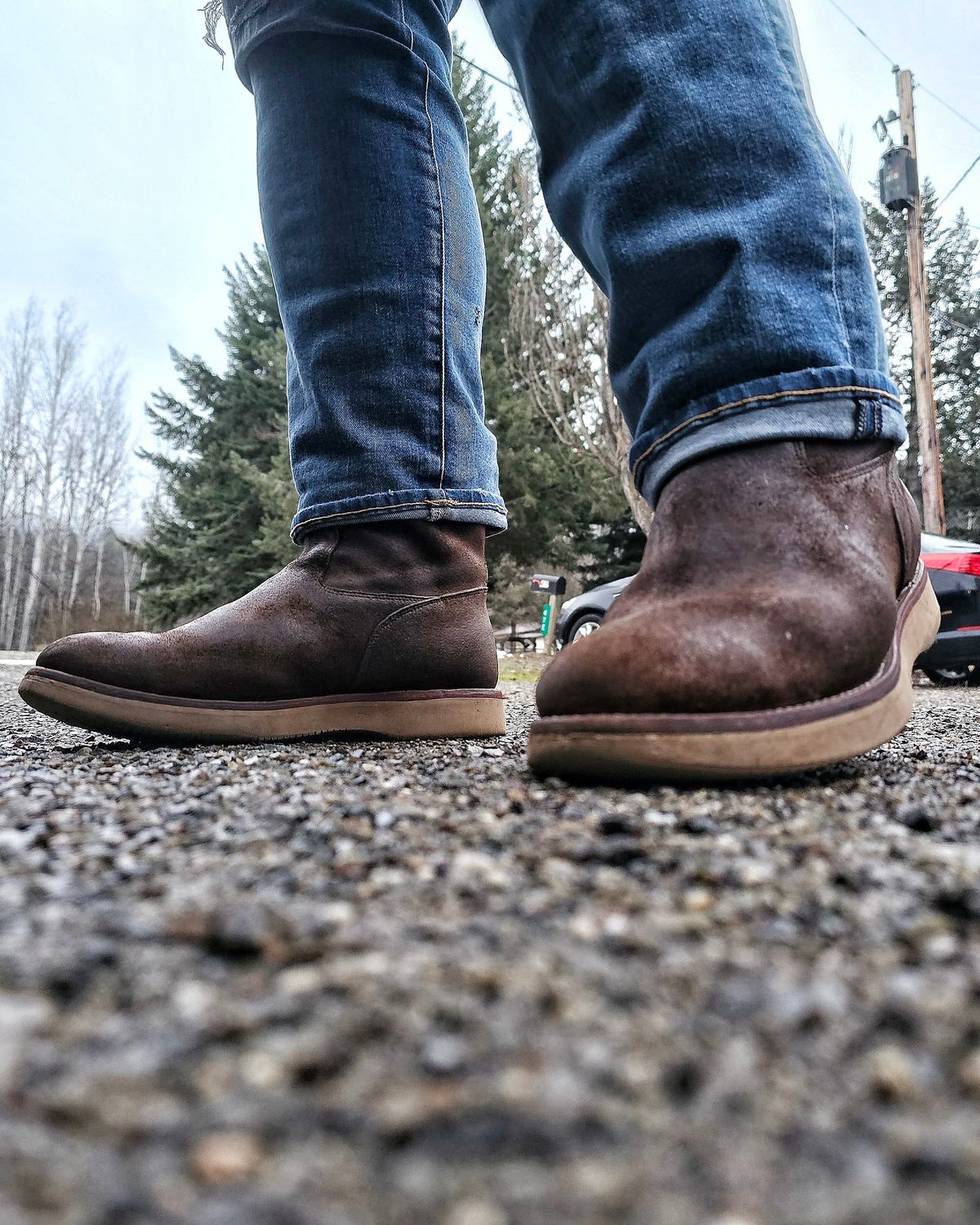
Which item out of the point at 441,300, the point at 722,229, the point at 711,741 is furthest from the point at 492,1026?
the point at 441,300

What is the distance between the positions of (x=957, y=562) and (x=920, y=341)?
4.20 m

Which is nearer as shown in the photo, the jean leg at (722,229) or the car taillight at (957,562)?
the jean leg at (722,229)

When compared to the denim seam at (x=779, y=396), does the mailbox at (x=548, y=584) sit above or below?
above

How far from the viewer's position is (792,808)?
2.12 feet

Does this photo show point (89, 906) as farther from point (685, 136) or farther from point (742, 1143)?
point (685, 136)

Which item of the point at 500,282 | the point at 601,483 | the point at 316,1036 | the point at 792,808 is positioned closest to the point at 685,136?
the point at 792,808

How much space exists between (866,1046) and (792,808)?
14.1 inches

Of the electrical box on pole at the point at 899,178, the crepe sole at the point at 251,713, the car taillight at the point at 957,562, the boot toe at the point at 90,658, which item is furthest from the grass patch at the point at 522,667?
the electrical box on pole at the point at 899,178

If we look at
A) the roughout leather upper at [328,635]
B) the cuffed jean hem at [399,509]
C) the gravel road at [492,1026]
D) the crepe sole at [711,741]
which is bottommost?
the gravel road at [492,1026]

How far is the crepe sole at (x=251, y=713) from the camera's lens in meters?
1.09

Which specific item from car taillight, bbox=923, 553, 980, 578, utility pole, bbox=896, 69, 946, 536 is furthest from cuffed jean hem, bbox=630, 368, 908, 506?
utility pole, bbox=896, 69, 946, 536

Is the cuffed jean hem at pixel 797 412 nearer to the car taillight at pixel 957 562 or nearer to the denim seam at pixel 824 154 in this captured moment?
the denim seam at pixel 824 154

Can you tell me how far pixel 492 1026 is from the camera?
1.03 feet

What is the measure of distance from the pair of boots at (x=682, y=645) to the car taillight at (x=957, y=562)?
14.7 ft
